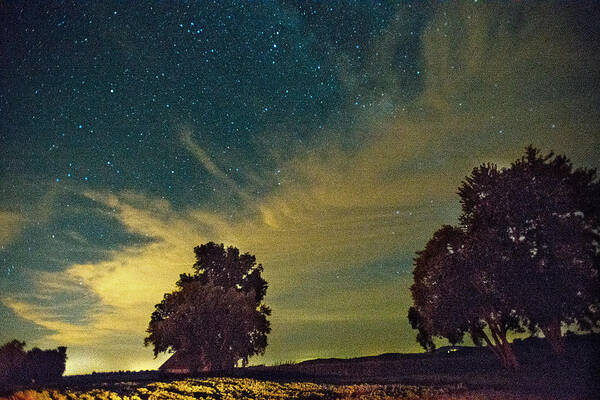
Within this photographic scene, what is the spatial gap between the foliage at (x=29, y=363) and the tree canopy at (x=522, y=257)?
4625 centimetres

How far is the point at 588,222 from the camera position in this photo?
39250 millimetres

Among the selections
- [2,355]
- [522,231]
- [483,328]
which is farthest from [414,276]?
[2,355]

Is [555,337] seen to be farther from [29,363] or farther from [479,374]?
[29,363]

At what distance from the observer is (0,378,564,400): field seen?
2303cm

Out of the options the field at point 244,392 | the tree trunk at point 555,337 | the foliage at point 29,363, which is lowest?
the field at point 244,392

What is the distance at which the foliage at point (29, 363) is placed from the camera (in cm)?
5102

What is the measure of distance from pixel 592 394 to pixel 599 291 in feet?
46.6

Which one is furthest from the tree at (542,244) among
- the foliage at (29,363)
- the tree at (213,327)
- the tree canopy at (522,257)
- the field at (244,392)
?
the foliage at (29,363)

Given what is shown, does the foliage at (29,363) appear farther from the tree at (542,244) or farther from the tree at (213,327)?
the tree at (542,244)

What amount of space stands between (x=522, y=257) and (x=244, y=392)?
23.1 meters

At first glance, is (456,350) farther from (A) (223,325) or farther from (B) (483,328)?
(A) (223,325)

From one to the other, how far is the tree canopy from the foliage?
4625 cm

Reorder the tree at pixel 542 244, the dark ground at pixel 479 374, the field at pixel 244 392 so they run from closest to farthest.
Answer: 1. the field at pixel 244 392
2. the dark ground at pixel 479 374
3. the tree at pixel 542 244

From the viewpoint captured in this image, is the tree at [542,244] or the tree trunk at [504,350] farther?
the tree trunk at [504,350]
